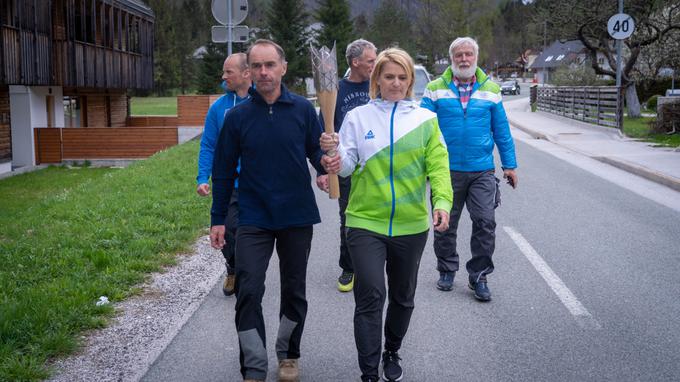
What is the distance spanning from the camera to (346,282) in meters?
6.38

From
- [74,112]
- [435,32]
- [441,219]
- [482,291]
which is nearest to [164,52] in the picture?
[435,32]

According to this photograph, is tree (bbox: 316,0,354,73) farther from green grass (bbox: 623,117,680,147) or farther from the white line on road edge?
the white line on road edge

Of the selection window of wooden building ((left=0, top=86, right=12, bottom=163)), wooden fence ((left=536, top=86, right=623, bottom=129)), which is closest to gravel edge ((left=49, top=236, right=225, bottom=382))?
window of wooden building ((left=0, top=86, right=12, bottom=163))

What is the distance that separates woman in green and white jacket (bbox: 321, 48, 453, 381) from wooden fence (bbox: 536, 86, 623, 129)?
20.6 m

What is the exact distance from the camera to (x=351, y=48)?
20.5 feet

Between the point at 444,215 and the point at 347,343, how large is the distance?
1370mm

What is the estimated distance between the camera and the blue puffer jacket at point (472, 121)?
589 centimetres

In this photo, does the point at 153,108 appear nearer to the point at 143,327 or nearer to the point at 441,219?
the point at 143,327

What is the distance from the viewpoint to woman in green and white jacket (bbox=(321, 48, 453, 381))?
13.1ft

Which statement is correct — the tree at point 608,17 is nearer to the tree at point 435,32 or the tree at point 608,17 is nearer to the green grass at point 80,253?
the green grass at point 80,253

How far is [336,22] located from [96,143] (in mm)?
47530

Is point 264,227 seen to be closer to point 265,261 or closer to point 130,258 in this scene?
point 265,261

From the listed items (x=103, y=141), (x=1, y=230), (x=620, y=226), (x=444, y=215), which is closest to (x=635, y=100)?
(x=103, y=141)

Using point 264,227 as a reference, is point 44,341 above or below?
below
